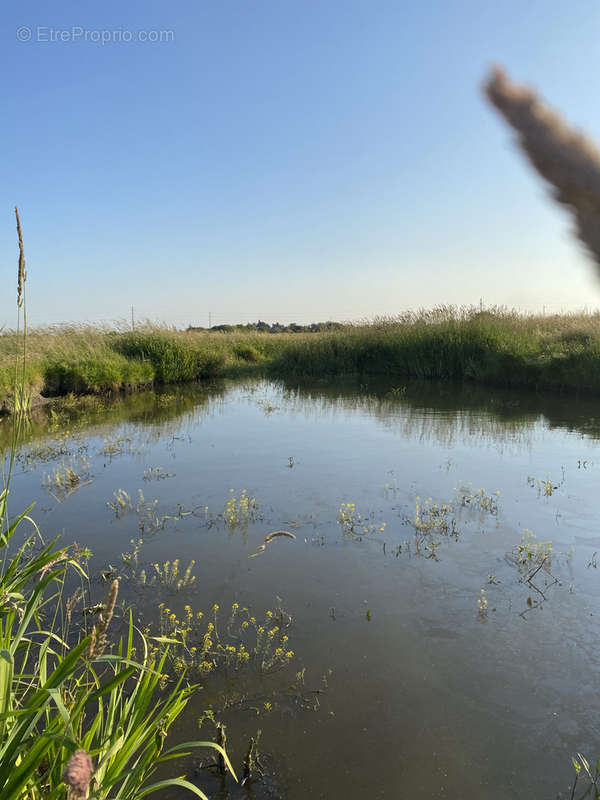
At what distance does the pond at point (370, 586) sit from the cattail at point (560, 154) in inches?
110

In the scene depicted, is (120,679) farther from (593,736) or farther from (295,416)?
(295,416)

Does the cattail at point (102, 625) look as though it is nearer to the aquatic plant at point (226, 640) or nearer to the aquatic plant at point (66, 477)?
the aquatic plant at point (226, 640)

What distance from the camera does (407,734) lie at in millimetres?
2801

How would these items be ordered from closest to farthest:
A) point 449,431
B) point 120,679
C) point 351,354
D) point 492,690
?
point 120,679
point 492,690
point 449,431
point 351,354

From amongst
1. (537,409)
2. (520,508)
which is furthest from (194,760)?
(537,409)

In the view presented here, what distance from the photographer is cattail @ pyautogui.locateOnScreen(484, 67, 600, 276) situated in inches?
16.1

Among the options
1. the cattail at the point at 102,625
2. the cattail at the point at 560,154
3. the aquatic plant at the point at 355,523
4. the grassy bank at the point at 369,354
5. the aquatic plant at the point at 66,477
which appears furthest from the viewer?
the grassy bank at the point at 369,354

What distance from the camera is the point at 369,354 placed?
845 inches

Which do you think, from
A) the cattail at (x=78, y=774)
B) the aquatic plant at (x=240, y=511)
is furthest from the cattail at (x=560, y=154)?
the aquatic plant at (x=240, y=511)

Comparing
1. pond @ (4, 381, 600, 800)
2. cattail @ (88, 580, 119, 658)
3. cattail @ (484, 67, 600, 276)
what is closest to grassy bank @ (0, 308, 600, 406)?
pond @ (4, 381, 600, 800)

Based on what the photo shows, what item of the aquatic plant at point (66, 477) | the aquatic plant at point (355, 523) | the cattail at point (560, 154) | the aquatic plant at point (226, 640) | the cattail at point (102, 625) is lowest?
the aquatic plant at point (226, 640)

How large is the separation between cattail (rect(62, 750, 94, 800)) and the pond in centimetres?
220

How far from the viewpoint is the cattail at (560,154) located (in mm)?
408

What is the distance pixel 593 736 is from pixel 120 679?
2571 mm
